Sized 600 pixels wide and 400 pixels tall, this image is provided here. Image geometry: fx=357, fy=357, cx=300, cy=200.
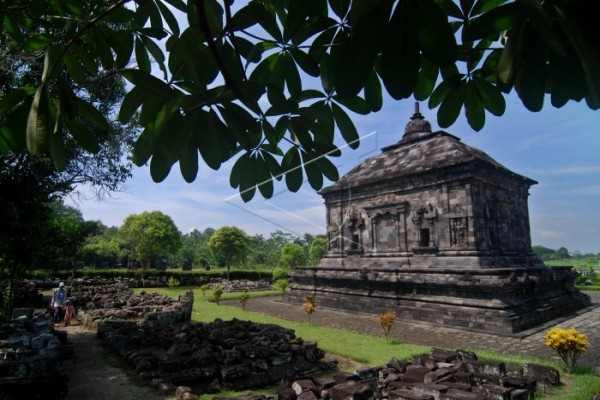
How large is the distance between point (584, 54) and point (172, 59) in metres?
1.27

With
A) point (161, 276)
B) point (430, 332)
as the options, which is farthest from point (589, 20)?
point (161, 276)

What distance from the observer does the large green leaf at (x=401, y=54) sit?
0.89 meters

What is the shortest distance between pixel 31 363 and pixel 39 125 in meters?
6.13

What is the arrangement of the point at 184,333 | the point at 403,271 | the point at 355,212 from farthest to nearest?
1. the point at 355,212
2. the point at 403,271
3. the point at 184,333

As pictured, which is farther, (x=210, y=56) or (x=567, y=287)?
(x=567, y=287)

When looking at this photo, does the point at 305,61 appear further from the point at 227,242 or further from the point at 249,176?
the point at 227,242

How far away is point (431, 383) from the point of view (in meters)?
5.13

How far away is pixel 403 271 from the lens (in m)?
13.5

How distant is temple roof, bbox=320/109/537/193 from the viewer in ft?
47.2

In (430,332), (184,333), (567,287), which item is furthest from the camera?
(567,287)

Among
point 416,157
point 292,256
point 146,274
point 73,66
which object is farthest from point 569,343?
point 146,274

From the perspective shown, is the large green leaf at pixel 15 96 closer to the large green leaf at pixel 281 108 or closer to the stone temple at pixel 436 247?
the large green leaf at pixel 281 108

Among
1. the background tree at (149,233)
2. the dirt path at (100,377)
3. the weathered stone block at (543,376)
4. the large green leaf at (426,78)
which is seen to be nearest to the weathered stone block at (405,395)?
the weathered stone block at (543,376)

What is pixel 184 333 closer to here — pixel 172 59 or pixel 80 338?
pixel 80 338
